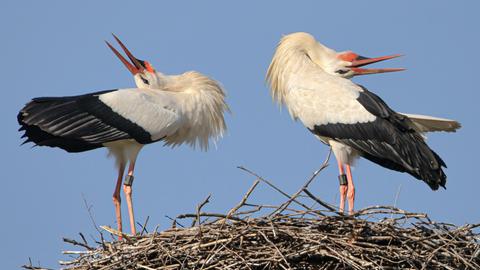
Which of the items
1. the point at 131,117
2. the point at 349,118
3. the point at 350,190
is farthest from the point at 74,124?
the point at 350,190

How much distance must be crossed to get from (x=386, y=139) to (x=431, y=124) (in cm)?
79

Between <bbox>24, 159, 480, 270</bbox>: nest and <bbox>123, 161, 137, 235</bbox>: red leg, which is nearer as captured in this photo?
<bbox>24, 159, 480, 270</bbox>: nest

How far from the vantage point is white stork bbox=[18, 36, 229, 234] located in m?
10.9

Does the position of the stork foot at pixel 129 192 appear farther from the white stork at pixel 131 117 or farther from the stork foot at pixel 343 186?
the stork foot at pixel 343 186

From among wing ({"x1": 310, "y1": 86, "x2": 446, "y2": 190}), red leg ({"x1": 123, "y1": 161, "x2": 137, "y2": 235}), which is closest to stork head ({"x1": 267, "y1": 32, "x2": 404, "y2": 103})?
wing ({"x1": 310, "y1": 86, "x2": 446, "y2": 190})

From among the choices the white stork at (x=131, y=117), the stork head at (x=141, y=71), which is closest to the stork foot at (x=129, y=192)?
the white stork at (x=131, y=117)

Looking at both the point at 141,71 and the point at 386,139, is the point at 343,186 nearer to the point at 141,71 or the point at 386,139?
the point at 386,139

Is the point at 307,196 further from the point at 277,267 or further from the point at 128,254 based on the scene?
the point at 128,254

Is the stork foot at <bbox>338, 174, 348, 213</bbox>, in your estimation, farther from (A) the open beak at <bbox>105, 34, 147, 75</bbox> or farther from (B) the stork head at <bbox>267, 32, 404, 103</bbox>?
(A) the open beak at <bbox>105, 34, 147, 75</bbox>

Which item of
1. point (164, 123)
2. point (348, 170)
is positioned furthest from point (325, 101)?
point (164, 123)

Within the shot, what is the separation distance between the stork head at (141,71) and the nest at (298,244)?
10.7 feet

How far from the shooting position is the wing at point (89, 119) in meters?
10.9

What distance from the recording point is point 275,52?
12.1m

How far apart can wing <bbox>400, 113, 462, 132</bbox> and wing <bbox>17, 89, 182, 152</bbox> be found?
2491mm
